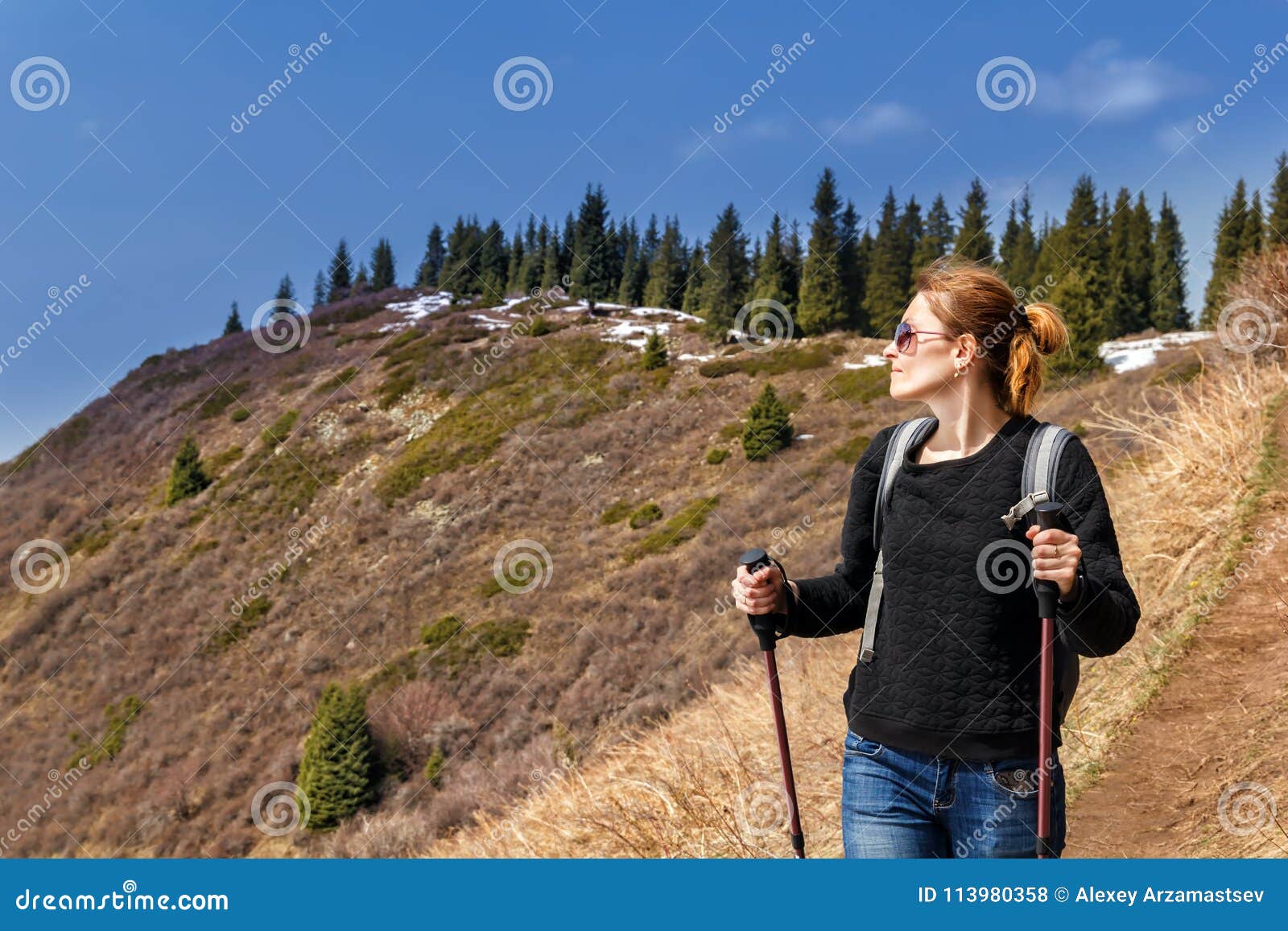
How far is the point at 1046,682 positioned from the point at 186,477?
46203mm

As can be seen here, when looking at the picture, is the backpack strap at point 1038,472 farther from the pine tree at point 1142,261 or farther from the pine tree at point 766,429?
the pine tree at point 1142,261

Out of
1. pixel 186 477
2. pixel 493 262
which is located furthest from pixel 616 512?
pixel 493 262

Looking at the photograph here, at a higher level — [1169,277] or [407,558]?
[1169,277]

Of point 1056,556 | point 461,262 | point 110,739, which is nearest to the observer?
point 1056,556

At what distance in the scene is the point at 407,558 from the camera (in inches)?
1310

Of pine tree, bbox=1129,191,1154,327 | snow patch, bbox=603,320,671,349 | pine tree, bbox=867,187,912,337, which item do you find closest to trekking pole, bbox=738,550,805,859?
pine tree, bbox=867,187,912,337

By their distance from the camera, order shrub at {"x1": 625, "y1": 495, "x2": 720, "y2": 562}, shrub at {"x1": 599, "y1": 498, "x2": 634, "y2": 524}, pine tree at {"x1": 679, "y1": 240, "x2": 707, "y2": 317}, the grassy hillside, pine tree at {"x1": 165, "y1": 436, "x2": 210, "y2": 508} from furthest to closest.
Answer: pine tree at {"x1": 679, "y1": 240, "x2": 707, "y2": 317} → pine tree at {"x1": 165, "y1": 436, "x2": 210, "y2": 508} → shrub at {"x1": 599, "y1": 498, "x2": 634, "y2": 524} → shrub at {"x1": 625, "y1": 495, "x2": 720, "y2": 562} → the grassy hillside

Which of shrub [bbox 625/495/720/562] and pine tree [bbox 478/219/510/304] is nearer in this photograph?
shrub [bbox 625/495/720/562]

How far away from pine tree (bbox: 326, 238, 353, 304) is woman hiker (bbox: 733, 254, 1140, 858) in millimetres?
73181

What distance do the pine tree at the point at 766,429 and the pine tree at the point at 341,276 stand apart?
153ft

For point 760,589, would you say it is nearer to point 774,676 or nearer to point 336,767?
point 774,676

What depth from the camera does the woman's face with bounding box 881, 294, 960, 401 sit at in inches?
76.7

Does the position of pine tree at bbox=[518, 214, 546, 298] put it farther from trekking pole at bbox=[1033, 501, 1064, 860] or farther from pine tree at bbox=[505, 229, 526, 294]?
trekking pole at bbox=[1033, 501, 1064, 860]

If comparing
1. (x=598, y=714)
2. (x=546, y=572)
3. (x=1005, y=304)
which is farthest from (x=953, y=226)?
(x=1005, y=304)
